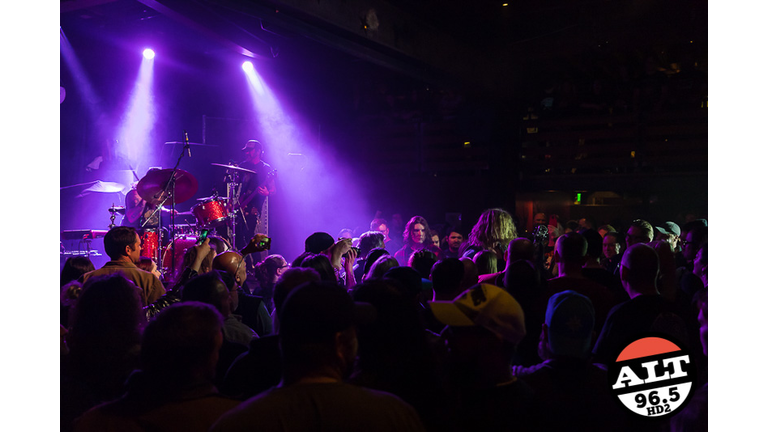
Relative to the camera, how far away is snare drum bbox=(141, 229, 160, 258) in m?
7.53

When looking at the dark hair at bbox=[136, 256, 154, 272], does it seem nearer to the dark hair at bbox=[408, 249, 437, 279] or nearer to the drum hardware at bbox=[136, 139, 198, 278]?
the drum hardware at bbox=[136, 139, 198, 278]

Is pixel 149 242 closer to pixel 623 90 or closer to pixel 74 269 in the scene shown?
pixel 74 269

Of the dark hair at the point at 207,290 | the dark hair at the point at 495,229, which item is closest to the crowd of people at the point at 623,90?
the dark hair at the point at 495,229

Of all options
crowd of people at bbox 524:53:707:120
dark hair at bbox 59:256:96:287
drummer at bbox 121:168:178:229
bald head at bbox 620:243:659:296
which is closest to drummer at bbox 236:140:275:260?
drummer at bbox 121:168:178:229

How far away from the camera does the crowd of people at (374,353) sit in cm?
145

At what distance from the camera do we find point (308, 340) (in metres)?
1.46

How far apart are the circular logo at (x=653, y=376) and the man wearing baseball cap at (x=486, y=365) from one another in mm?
518

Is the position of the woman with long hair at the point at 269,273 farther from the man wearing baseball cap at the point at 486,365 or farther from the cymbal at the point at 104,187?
the cymbal at the point at 104,187

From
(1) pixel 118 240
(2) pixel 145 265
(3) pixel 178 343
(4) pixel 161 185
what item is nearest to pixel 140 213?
(4) pixel 161 185

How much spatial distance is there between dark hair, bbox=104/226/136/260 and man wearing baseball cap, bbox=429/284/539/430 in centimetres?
278

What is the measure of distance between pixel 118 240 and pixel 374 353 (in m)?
2.71
